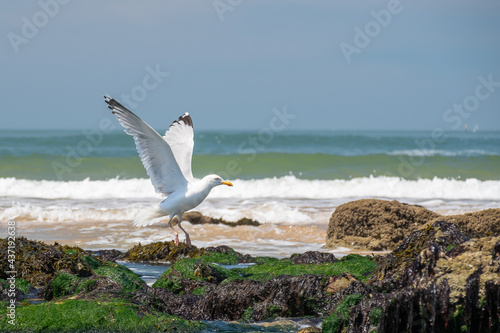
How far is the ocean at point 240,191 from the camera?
1110 cm

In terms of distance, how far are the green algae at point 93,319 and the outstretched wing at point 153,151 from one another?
393cm

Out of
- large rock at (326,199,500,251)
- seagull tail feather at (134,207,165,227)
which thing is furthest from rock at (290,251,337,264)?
seagull tail feather at (134,207,165,227)

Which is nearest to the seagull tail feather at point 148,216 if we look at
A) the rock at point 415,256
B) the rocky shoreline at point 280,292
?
the rocky shoreline at point 280,292

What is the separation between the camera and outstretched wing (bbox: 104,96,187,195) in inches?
321

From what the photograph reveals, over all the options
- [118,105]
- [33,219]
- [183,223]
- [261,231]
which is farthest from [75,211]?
[118,105]

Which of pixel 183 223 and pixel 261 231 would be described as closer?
pixel 261 231

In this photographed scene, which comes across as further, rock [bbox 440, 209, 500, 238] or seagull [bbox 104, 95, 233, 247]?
seagull [bbox 104, 95, 233, 247]

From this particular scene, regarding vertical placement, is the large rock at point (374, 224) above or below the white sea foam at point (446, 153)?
below

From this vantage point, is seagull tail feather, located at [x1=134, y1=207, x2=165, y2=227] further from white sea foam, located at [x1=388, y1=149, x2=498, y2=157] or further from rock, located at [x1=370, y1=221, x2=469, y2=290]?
white sea foam, located at [x1=388, y1=149, x2=498, y2=157]

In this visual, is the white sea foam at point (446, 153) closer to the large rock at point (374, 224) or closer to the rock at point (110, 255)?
the large rock at point (374, 224)

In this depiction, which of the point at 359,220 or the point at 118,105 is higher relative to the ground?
the point at 118,105

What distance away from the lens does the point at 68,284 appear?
17.1ft

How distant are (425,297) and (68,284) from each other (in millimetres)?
3102

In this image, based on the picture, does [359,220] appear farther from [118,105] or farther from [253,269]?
[118,105]
